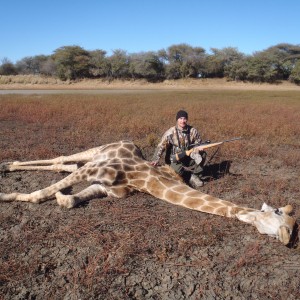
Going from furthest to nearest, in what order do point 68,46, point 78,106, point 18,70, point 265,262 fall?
point 18,70 → point 68,46 → point 78,106 → point 265,262

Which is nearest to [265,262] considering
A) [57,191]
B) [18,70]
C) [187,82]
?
[57,191]

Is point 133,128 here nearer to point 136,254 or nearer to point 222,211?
point 222,211

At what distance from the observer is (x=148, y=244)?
14.5 ft

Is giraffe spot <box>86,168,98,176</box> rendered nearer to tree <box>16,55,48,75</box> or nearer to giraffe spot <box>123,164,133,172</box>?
giraffe spot <box>123,164,133,172</box>

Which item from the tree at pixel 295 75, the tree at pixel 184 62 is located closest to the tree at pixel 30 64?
the tree at pixel 184 62

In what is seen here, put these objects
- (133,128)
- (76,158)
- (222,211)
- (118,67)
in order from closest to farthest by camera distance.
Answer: (222,211), (76,158), (133,128), (118,67)

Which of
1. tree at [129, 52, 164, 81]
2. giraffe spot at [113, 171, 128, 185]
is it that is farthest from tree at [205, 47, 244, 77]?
giraffe spot at [113, 171, 128, 185]

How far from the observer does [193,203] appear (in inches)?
203

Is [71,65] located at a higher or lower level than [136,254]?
higher

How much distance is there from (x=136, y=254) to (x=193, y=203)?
4.36 ft

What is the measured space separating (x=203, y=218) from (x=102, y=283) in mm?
1953

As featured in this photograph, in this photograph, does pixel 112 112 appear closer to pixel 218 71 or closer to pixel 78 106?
pixel 78 106

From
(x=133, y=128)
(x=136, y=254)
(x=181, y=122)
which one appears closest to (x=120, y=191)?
(x=136, y=254)

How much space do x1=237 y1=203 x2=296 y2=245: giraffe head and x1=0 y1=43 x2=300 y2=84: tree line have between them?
157ft
